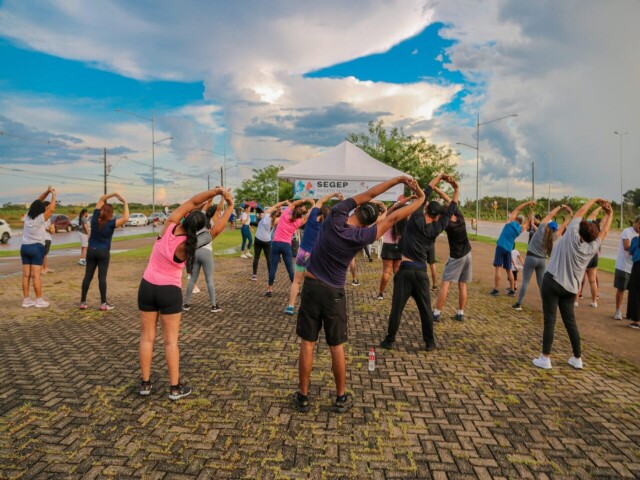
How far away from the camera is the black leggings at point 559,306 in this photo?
4836 mm

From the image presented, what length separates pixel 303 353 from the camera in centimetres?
374

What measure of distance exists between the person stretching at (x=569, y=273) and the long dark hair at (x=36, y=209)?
8354 millimetres

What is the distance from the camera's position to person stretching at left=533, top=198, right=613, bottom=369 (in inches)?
187

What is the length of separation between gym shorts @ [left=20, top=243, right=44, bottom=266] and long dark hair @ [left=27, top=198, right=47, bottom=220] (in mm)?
518

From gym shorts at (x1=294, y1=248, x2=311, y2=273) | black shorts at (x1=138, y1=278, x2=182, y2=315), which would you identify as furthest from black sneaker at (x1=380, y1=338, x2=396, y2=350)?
black shorts at (x1=138, y1=278, x2=182, y2=315)

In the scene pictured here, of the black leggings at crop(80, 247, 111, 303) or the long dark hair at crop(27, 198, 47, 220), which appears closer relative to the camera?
the black leggings at crop(80, 247, 111, 303)

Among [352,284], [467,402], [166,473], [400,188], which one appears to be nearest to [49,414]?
[166,473]

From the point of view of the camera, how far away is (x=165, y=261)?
3.82m

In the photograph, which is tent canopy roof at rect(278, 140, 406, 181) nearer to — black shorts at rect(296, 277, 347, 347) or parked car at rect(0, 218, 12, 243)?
black shorts at rect(296, 277, 347, 347)

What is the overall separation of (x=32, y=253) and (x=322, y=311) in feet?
21.0

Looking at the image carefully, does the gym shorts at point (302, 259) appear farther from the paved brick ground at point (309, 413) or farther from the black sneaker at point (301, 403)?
the black sneaker at point (301, 403)

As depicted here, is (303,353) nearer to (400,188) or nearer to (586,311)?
(586,311)

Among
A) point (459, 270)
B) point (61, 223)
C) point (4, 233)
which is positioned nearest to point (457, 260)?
point (459, 270)

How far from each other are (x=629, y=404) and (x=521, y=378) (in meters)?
1.01
